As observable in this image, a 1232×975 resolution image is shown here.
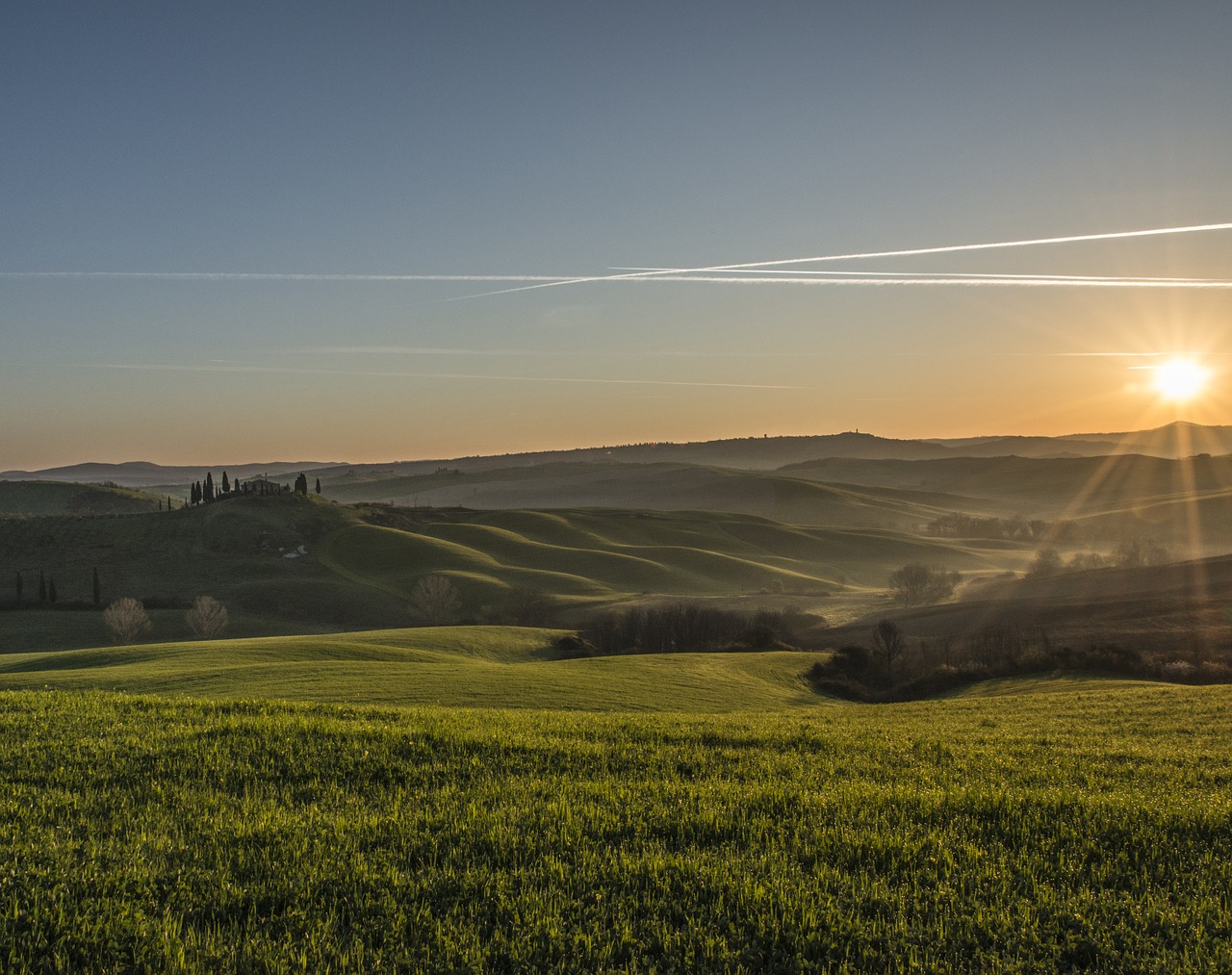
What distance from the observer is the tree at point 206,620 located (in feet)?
300

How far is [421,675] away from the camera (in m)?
39.3

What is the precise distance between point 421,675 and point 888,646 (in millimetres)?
35501

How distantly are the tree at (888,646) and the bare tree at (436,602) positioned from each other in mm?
58890

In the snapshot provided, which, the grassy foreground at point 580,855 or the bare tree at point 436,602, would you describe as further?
the bare tree at point 436,602

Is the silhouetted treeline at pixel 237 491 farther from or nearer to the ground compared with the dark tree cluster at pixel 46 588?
farther from the ground

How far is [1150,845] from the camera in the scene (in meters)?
7.92

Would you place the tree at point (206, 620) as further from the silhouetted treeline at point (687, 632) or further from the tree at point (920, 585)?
the tree at point (920, 585)

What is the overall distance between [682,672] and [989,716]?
25.5 m

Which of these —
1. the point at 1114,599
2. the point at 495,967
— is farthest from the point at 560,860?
the point at 1114,599

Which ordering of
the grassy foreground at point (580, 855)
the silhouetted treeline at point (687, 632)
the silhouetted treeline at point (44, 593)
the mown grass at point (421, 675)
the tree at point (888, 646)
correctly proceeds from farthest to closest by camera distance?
the silhouetted treeline at point (44, 593), the silhouetted treeline at point (687, 632), the tree at point (888, 646), the mown grass at point (421, 675), the grassy foreground at point (580, 855)

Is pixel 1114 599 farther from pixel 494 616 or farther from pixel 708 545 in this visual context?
pixel 708 545

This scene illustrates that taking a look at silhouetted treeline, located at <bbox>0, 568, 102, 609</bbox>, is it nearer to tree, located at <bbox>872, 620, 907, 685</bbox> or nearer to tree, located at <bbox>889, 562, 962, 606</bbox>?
tree, located at <bbox>872, 620, 907, 685</bbox>

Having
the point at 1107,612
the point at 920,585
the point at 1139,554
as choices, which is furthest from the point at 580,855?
the point at 1139,554

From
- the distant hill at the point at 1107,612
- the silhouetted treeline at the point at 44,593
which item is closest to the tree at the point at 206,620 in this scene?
the silhouetted treeline at the point at 44,593
